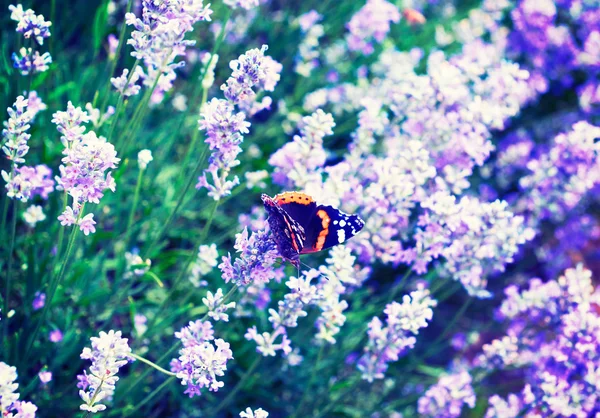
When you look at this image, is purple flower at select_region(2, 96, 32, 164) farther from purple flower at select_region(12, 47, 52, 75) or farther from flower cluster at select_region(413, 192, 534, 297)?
flower cluster at select_region(413, 192, 534, 297)

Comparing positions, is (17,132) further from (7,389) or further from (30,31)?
(7,389)

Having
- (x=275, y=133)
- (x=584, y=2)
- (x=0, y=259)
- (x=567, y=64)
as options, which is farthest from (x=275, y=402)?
(x=584, y=2)

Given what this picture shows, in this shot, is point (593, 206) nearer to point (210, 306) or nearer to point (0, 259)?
point (210, 306)

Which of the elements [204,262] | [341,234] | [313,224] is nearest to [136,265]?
[204,262]

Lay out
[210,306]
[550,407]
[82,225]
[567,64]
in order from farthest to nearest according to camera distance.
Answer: [567,64] < [550,407] < [210,306] < [82,225]

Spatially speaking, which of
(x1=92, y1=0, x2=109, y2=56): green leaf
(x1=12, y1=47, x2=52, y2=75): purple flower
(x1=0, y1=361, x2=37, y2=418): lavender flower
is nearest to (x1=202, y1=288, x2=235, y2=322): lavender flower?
(x1=0, y1=361, x2=37, y2=418): lavender flower
